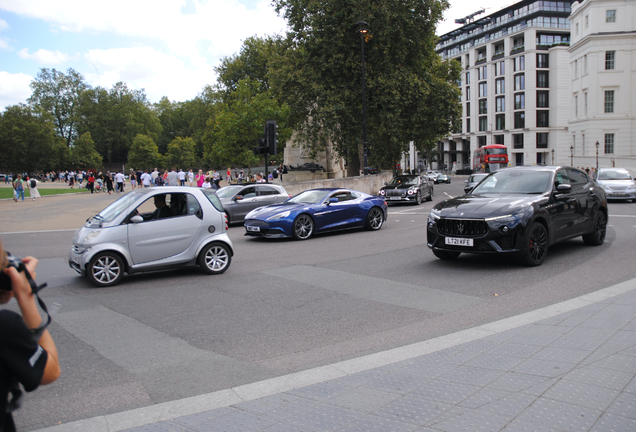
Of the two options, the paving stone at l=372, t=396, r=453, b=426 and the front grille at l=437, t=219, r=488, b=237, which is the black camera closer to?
the paving stone at l=372, t=396, r=453, b=426

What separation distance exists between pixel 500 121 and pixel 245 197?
8121 centimetres

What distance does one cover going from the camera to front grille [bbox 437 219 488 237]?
8742 millimetres

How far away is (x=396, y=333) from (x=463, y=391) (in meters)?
1.74

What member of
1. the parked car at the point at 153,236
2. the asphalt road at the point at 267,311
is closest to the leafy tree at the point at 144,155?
the asphalt road at the point at 267,311

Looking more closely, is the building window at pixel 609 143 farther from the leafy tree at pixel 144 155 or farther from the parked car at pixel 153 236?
the leafy tree at pixel 144 155

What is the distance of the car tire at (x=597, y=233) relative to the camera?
35.9 ft

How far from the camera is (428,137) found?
3816 centimetres

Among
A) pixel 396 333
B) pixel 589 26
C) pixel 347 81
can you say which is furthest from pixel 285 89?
pixel 589 26

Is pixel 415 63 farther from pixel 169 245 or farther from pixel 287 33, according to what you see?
pixel 169 245

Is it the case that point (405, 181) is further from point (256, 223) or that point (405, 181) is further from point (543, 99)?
point (543, 99)

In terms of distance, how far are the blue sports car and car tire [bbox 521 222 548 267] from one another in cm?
627

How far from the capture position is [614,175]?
24.6m

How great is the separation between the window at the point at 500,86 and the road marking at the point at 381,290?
291ft

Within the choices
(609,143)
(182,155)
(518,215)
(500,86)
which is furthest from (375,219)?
(500,86)
